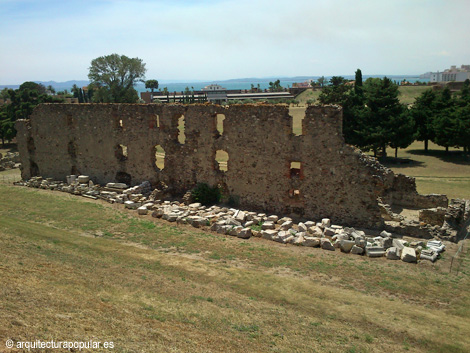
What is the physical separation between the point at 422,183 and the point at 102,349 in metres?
26.3

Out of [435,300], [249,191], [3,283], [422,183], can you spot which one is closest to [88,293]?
[3,283]

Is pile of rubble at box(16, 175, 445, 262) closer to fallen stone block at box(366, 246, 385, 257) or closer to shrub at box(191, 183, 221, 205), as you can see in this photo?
fallen stone block at box(366, 246, 385, 257)

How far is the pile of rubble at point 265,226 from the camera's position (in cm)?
1471

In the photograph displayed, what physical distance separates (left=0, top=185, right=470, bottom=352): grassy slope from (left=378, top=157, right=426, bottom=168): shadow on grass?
974 inches

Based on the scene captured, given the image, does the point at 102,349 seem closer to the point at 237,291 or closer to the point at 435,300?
the point at 237,291

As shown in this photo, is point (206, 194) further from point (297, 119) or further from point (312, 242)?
point (297, 119)

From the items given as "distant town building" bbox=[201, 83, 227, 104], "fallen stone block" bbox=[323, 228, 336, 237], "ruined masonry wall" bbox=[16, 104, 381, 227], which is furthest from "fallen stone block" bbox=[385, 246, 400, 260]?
"distant town building" bbox=[201, 83, 227, 104]

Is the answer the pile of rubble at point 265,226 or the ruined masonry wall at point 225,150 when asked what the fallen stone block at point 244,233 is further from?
the ruined masonry wall at point 225,150

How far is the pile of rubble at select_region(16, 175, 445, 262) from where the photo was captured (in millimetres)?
14711

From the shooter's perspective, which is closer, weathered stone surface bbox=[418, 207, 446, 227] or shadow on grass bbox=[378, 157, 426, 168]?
weathered stone surface bbox=[418, 207, 446, 227]

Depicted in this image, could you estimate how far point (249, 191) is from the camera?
19.6 m

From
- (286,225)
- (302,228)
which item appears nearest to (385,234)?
(302,228)

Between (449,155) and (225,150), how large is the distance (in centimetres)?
3072

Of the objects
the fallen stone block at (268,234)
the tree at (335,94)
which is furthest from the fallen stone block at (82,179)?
the tree at (335,94)
